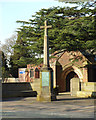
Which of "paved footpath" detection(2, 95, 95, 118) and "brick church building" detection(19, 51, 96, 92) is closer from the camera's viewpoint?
"paved footpath" detection(2, 95, 95, 118)

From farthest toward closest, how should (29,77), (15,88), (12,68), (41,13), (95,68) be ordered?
(12,68) → (29,77) → (95,68) → (41,13) → (15,88)

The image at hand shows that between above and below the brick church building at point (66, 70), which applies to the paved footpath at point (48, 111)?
below

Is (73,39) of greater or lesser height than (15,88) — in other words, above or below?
above

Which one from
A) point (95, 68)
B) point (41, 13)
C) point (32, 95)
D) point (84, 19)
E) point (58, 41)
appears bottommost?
point (32, 95)

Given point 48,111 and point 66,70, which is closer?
point 48,111

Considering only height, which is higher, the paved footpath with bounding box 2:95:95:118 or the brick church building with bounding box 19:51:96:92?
the brick church building with bounding box 19:51:96:92

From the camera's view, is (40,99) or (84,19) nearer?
(40,99)

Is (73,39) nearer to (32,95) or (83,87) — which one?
(83,87)

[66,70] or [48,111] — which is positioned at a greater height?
[66,70]

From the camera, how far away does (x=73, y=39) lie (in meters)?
20.1

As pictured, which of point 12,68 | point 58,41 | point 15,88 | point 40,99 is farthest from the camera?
point 12,68

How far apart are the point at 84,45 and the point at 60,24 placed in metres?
3.82

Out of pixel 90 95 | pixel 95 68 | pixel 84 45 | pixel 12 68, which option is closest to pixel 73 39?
pixel 84 45

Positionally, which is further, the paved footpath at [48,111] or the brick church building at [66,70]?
the brick church building at [66,70]
